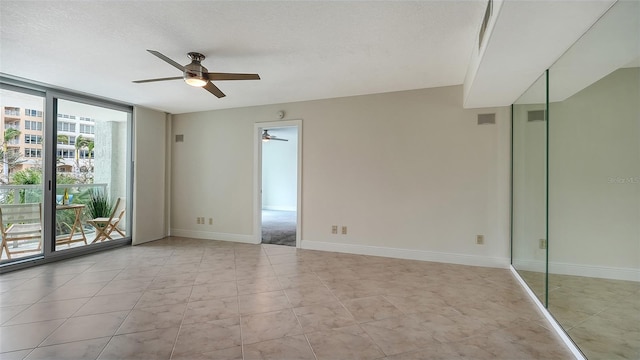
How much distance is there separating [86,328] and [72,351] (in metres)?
0.31

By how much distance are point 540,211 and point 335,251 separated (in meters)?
2.68

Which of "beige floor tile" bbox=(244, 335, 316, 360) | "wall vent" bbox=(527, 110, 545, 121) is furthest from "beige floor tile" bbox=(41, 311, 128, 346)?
"wall vent" bbox=(527, 110, 545, 121)

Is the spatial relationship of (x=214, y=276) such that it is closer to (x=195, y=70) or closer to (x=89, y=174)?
(x=195, y=70)

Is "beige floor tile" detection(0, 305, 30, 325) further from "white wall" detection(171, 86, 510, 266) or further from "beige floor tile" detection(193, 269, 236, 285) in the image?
"white wall" detection(171, 86, 510, 266)

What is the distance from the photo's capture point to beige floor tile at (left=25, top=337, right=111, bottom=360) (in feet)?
6.03

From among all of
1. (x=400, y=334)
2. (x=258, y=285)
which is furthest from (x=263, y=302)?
(x=400, y=334)

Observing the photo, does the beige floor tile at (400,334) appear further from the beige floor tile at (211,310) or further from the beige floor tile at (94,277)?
the beige floor tile at (94,277)

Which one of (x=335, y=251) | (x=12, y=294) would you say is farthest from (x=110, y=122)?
(x=335, y=251)

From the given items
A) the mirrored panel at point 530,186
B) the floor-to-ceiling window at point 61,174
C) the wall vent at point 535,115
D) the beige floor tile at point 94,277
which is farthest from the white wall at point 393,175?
the beige floor tile at point 94,277

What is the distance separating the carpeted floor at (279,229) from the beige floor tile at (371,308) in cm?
239

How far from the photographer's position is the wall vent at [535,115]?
261cm

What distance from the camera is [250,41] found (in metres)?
2.58

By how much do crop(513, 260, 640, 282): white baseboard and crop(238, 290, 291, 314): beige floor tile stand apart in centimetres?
233

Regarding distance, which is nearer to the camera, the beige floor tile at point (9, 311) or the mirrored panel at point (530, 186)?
the beige floor tile at point (9, 311)
